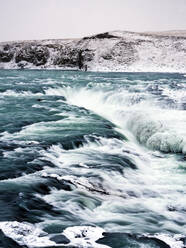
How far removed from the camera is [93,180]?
8.35m

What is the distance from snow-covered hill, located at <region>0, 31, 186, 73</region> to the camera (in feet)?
210

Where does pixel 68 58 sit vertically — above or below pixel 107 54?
below

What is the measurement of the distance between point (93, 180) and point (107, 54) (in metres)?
63.6

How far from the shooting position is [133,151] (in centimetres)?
1135

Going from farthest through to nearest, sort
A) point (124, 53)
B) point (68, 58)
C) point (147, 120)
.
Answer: point (68, 58), point (124, 53), point (147, 120)

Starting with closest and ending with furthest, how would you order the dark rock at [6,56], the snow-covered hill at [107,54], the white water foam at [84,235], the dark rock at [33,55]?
the white water foam at [84,235], the snow-covered hill at [107,54], the dark rock at [33,55], the dark rock at [6,56]

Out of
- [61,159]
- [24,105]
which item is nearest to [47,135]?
[61,159]

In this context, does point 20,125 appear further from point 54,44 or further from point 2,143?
point 54,44

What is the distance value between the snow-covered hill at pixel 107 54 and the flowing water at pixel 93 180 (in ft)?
154

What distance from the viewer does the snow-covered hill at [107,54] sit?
63875 mm

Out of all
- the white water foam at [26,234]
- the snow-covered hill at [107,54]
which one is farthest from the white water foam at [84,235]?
the snow-covered hill at [107,54]

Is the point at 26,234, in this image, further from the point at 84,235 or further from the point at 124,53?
the point at 124,53

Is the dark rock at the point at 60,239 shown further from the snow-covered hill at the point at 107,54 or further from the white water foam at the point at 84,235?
the snow-covered hill at the point at 107,54

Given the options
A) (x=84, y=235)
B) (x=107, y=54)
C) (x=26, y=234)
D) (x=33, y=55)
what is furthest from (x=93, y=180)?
(x=33, y=55)
